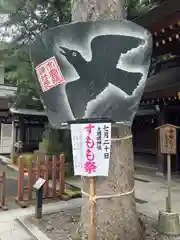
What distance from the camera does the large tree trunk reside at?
3518 mm

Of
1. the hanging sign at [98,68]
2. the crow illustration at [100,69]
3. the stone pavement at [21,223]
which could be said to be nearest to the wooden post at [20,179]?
the stone pavement at [21,223]

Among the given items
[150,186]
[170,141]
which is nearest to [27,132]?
[150,186]

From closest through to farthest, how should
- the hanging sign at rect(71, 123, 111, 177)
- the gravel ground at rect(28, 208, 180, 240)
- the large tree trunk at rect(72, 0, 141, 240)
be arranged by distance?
the hanging sign at rect(71, 123, 111, 177)
the large tree trunk at rect(72, 0, 141, 240)
the gravel ground at rect(28, 208, 180, 240)

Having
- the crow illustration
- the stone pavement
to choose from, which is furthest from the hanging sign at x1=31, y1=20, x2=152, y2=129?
the stone pavement

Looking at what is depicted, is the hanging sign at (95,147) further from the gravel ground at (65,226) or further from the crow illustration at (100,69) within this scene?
the gravel ground at (65,226)

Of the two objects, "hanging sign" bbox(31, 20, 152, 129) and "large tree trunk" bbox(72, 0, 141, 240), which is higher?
"hanging sign" bbox(31, 20, 152, 129)

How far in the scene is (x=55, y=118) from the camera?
11.3 ft

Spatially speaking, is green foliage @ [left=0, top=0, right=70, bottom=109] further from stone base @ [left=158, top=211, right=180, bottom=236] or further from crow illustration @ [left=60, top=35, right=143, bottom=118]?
stone base @ [left=158, top=211, right=180, bottom=236]

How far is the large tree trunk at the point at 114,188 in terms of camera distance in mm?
3518

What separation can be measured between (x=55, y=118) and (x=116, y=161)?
1.05m

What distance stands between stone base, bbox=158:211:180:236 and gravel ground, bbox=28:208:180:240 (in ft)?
0.27

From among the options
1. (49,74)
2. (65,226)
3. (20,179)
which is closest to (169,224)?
(65,226)

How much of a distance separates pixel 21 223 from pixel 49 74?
2730mm

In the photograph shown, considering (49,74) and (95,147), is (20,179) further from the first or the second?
(95,147)
